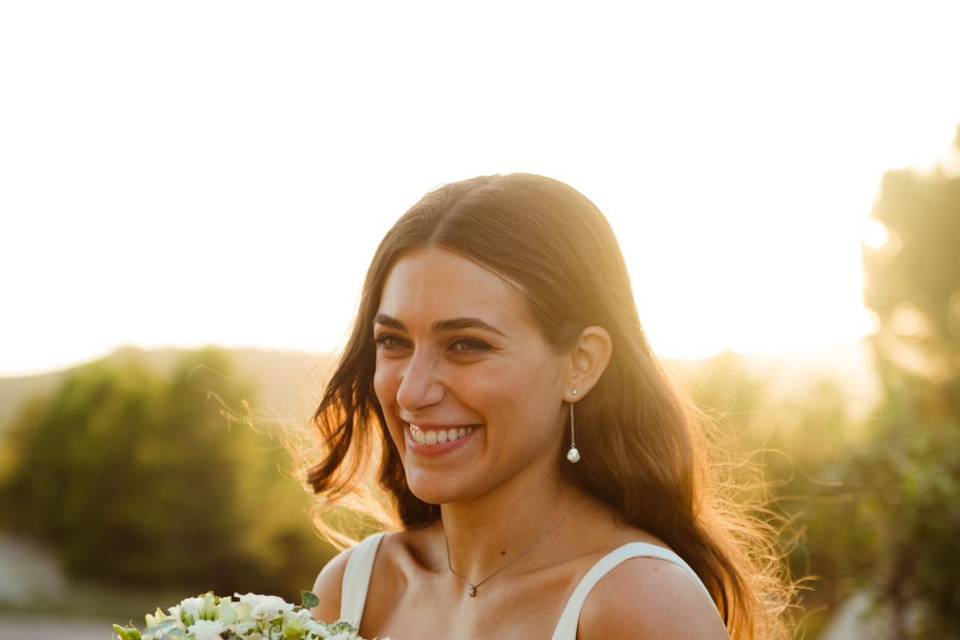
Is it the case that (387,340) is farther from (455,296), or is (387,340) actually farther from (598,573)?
(598,573)

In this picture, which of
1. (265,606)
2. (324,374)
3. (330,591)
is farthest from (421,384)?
(330,591)

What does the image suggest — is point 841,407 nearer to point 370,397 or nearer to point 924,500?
point 924,500

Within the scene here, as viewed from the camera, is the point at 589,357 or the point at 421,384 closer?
the point at 421,384

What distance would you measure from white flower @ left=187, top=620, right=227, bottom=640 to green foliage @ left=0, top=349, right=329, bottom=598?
26357 mm

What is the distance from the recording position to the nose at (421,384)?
3086mm

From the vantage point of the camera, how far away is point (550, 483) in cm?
345

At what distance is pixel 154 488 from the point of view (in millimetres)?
33156

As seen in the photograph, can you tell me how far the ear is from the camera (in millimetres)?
3301

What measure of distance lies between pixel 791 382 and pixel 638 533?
725 inches

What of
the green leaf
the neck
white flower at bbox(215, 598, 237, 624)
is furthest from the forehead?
white flower at bbox(215, 598, 237, 624)

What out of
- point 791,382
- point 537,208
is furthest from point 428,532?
point 791,382

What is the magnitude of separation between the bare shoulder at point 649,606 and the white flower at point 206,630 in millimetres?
1006

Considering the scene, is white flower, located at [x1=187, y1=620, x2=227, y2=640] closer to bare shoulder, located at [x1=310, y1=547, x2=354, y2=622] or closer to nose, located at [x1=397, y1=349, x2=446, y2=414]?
nose, located at [x1=397, y1=349, x2=446, y2=414]

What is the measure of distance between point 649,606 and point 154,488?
1266 inches
